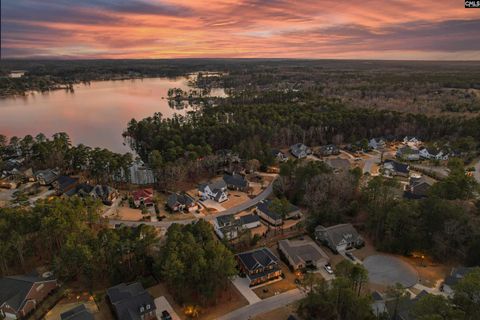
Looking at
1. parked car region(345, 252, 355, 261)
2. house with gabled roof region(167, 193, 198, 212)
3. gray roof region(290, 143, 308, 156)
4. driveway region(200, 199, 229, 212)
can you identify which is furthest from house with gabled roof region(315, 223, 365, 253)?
gray roof region(290, 143, 308, 156)

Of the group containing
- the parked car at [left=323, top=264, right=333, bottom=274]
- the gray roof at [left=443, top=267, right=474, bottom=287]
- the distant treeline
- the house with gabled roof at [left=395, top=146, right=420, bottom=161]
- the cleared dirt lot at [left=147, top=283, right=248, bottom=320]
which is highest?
the distant treeline

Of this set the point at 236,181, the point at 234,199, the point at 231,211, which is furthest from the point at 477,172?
the point at 231,211

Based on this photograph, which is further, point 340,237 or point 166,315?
point 340,237

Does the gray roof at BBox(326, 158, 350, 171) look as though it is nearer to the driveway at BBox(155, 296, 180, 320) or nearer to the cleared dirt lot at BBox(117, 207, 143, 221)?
the cleared dirt lot at BBox(117, 207, 143, 221)

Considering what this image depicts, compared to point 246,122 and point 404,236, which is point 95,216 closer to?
point 404,236

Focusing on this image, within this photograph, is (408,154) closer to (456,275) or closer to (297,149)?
(297,149)
